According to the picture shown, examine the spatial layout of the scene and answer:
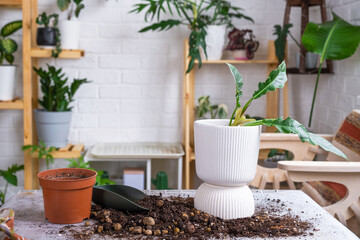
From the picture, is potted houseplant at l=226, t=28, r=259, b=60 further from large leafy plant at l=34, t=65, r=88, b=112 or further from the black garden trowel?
the black garden trowel

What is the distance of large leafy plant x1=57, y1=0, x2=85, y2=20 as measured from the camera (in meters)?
2.95

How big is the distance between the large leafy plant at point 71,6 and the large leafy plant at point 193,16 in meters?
0.36

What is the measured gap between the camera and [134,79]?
10.8ft

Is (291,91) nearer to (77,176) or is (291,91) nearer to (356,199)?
(356,199)

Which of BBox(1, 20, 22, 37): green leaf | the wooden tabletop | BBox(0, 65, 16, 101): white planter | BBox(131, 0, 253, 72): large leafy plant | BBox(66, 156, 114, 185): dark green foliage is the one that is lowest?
BBox(66, 156, 114, 185): dark green foliage

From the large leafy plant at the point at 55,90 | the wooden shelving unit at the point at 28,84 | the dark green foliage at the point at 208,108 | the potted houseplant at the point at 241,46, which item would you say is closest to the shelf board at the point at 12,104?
the wooden shelving unit at the point at 28,84

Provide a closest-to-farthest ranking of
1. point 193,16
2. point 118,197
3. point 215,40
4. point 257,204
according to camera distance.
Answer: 1. point 118,197
2. point 257,204
3. point 215,40
4. point 193,16

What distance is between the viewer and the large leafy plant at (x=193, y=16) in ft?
9.60

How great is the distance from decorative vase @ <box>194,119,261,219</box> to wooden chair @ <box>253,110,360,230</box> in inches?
18.3

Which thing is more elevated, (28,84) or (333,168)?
Answer: (28,84)

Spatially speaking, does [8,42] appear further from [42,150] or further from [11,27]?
[42,150]

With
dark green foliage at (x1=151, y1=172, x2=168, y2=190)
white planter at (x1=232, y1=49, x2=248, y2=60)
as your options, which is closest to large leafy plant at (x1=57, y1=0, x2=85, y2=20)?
white planter at (x1=232, y1=49, x2=248, y2=60)

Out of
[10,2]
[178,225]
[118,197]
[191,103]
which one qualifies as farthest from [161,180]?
[178,225]

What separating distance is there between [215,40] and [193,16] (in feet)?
0.82
